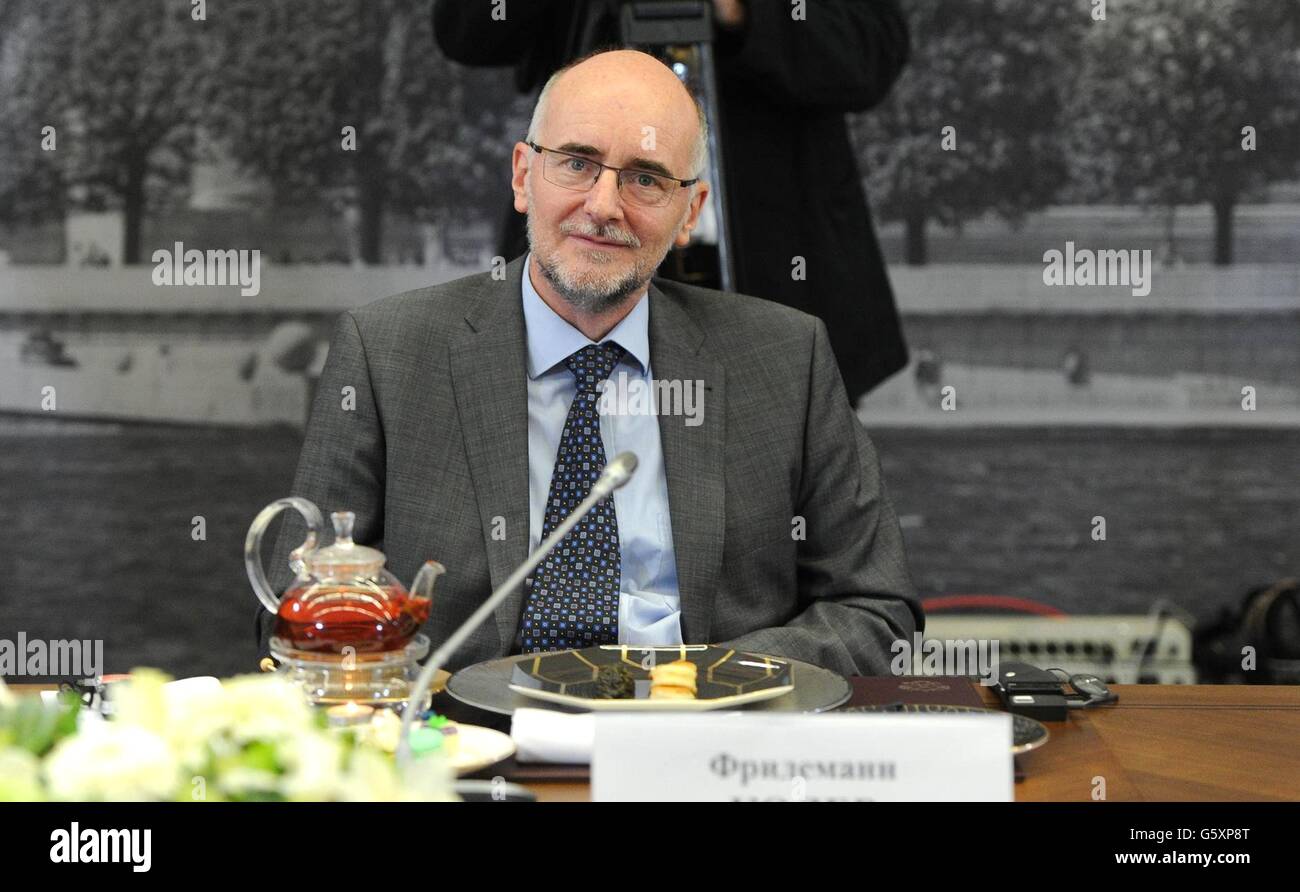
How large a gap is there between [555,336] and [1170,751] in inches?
39.4

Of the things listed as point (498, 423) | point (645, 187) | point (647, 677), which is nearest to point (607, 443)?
point (498, 423)

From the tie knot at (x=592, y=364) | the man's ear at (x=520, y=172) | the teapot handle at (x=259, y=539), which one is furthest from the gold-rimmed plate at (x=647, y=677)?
the man's ear at (x=520, y=172)

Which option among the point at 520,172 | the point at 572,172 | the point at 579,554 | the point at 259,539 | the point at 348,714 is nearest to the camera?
the point at 348,714

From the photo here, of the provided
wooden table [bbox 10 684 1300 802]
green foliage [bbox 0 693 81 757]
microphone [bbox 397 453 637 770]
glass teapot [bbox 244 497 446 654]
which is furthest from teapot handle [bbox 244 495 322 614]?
green foliage [bbox 0 693 81 757]

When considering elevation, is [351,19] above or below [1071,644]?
above

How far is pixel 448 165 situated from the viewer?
13.1 feet

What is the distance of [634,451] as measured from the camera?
2217mm

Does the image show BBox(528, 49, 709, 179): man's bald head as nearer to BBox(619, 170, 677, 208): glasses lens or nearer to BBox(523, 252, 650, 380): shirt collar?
BBox(619, 170, 677, 208): glasses lens

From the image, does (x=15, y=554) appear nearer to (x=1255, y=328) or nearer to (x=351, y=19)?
(x=351, y=19)

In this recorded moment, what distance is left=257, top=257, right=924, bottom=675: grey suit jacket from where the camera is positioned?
2105mm

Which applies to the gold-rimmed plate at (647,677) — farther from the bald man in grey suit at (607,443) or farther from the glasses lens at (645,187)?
the glasses lens at (645,187)

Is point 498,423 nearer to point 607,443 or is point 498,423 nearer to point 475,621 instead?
point 607,443
